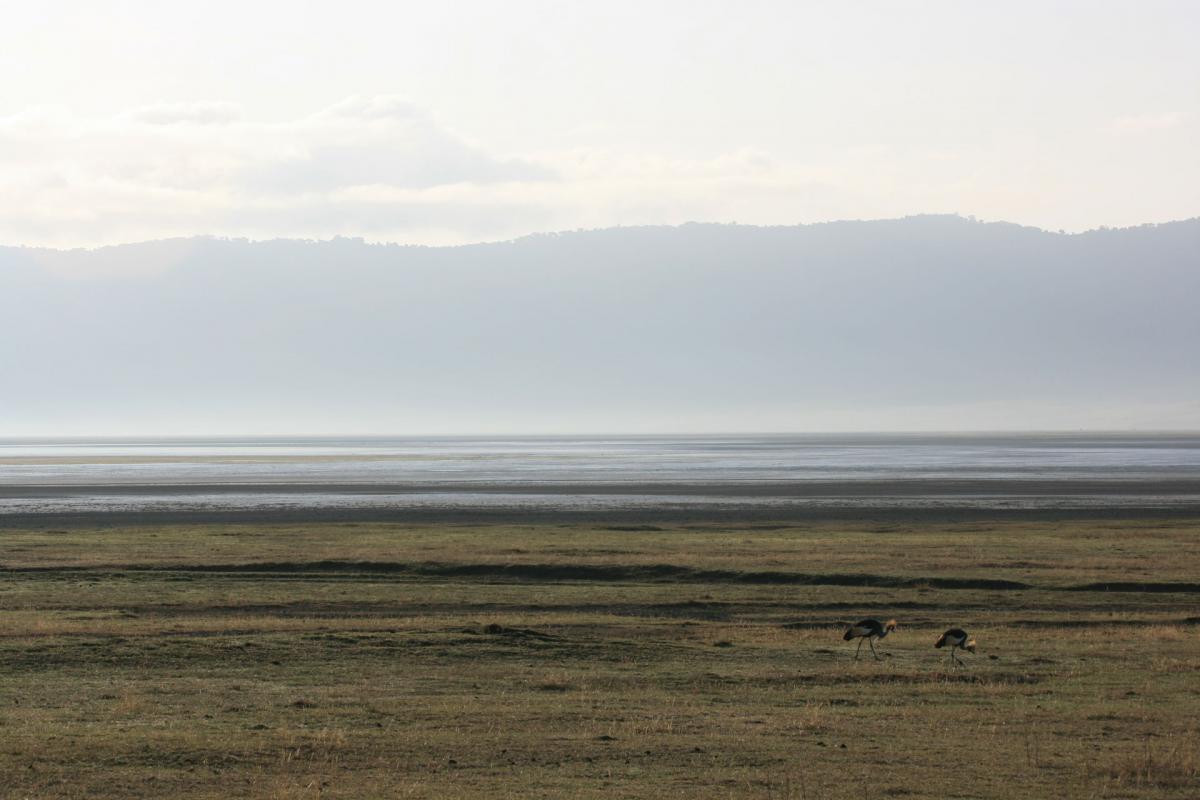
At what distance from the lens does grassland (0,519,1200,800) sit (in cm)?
1473

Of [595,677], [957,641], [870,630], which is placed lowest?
[595,677]

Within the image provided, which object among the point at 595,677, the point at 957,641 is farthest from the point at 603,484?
the point at 595,677

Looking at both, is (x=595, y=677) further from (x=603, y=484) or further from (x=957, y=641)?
(x=603, y=484)

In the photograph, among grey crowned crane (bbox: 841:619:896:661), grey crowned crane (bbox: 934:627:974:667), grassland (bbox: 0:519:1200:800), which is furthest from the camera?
grey crowned crane (bbox: 841:619:896:661)

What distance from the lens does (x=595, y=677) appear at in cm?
2134

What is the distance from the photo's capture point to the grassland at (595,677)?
14727 mm

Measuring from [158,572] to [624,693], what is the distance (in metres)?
22.6

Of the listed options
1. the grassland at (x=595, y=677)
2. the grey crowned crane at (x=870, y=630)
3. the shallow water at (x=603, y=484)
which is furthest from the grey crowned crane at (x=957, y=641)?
the shallow water at (x=603, y=484)

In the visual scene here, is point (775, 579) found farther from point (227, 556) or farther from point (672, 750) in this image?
point (672, 750)

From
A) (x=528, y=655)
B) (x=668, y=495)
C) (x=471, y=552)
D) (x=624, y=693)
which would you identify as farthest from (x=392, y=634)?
(x=668, y=495)

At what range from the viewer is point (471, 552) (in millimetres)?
44500

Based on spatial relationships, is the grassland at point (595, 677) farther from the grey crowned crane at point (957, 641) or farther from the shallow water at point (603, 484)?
the shallow water at point (603, 484)

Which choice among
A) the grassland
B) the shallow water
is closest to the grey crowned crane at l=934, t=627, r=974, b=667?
the grassland

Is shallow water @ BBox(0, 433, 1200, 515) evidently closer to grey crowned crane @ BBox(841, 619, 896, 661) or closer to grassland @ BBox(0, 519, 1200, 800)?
grassland @ BBox(0, 519, 1200, 800)
